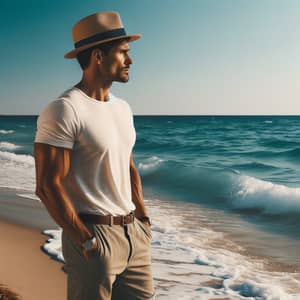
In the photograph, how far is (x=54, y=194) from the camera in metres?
2.09

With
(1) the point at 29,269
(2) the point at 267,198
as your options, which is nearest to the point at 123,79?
(1) the point at 29,269

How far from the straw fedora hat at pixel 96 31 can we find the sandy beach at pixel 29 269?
10.3 feet

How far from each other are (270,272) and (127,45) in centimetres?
485

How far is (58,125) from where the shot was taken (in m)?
2.10

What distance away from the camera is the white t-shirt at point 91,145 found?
6.93ft

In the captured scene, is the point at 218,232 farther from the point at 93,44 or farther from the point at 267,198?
the point at 93,44

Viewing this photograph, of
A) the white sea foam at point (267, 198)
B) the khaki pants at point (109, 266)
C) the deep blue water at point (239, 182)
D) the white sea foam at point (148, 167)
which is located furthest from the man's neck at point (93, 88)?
the white sea foam at point (148, 167)

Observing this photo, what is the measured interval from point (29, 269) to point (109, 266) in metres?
3.69

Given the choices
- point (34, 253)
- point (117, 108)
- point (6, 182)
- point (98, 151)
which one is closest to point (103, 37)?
point (117, 108)

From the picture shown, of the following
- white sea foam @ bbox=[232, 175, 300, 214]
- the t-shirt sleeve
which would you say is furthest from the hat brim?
white sea foam @ bbox=[232, 175, 300, 214]

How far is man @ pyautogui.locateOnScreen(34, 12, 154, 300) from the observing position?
2107 mm

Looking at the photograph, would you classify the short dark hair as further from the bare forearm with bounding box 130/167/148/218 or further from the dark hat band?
the bare forearm with bounding box 130/167/148/218

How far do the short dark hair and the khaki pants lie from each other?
730 mm

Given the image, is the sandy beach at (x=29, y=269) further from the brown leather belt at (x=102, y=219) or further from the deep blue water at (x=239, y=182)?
the deep blue water at (x=239, y=182)
